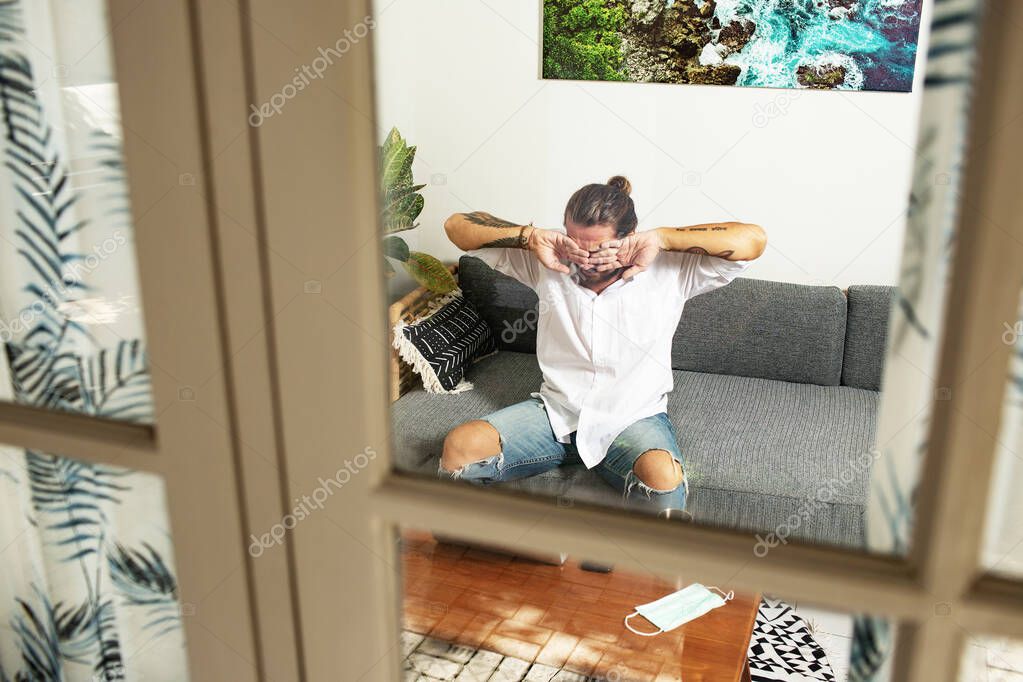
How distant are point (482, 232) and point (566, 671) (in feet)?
3.07

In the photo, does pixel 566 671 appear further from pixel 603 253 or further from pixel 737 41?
pixel 737 41

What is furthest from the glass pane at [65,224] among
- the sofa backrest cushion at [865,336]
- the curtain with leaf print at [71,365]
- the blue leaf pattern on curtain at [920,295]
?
the sofa backrest cushion at [865,336]

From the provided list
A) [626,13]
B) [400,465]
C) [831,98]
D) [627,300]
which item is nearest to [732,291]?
[627,300]

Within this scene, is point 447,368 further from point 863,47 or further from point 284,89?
point 284,89

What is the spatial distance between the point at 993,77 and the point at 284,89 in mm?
208

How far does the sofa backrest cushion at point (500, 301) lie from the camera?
71.7 inches

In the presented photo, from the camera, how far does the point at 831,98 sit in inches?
75.9

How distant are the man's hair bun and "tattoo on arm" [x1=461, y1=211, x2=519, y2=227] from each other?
27 cm

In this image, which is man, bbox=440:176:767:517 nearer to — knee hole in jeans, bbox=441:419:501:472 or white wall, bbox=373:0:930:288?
knee hole in jeans, bbox=441:419:501:472

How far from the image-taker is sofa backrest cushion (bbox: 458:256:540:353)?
182cm

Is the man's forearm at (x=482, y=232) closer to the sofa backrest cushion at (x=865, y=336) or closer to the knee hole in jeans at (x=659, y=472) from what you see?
the knee hole in jeans at (x=659, y=472)

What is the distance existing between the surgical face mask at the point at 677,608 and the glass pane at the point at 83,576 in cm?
40

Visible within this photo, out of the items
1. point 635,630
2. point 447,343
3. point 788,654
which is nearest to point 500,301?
point 447,343

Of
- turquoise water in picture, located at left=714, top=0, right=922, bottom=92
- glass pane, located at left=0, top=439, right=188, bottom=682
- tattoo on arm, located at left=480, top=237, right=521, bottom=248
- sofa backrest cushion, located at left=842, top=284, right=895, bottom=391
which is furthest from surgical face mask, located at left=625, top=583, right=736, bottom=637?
turquoise water in picture, located at left=714, top=0, right=922, bottom=92
